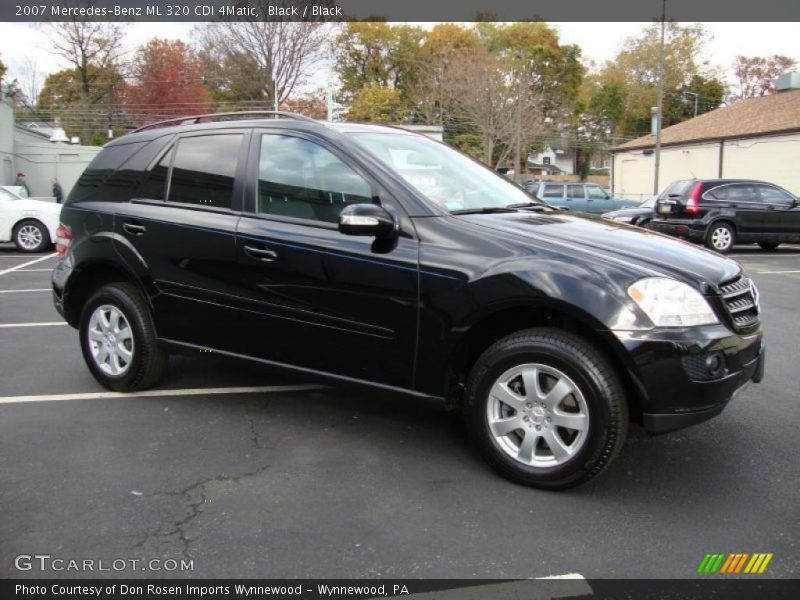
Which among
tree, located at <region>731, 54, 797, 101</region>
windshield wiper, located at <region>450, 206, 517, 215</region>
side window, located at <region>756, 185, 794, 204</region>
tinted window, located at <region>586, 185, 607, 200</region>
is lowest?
windshield wiper, located at <region>450, 206, 517, 215</region>

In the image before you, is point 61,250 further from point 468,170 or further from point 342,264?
point 468,170

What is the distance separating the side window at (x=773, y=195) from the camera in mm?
14992

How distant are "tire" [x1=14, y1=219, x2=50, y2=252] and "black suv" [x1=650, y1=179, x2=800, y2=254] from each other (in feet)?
44.4

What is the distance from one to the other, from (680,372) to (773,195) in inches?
563

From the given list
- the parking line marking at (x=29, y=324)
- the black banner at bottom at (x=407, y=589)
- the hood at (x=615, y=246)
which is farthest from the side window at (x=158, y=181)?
the parking line marking at (x=29, y=324)

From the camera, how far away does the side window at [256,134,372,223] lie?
3711mm

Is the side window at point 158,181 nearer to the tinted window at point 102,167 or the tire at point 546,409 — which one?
the tinted window at point 102,167

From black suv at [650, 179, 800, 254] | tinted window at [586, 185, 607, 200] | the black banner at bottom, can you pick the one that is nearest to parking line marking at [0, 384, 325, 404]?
the black banner at bottom

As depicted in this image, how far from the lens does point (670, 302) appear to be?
301 cm

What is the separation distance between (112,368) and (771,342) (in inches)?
221

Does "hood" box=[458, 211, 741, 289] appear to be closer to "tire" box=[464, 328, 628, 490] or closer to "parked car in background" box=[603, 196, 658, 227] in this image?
"tire" box=[464, 328, 628, 490]

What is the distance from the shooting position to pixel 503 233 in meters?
3.34

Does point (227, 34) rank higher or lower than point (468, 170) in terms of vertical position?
higher

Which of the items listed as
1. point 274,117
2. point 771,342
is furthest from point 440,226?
point 771,342
